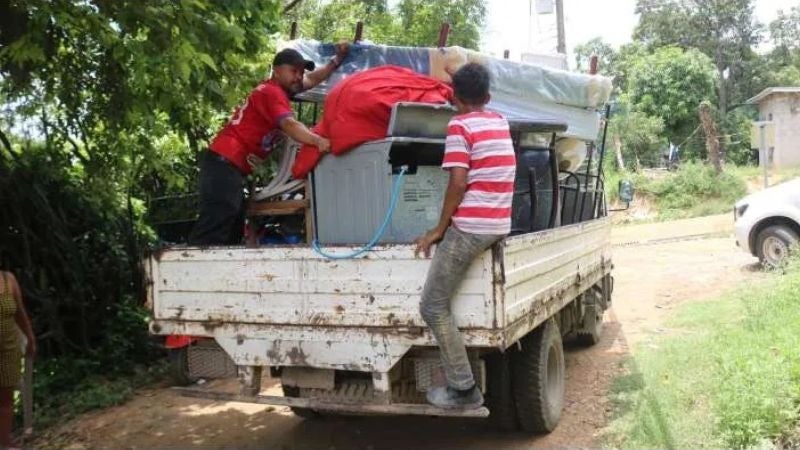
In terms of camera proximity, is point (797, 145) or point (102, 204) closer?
point (102, 204)

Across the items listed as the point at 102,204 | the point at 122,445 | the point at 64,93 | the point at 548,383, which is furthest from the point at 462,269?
the point at 102,204

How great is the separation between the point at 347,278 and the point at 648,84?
2702 centimetres

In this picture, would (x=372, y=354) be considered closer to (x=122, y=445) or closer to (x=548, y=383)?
(x=548, y=383)

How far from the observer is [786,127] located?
94.2 feet

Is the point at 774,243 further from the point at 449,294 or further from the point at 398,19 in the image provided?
the point at 449,294

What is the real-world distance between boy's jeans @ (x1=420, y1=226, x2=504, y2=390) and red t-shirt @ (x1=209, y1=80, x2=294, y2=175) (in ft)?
4.83

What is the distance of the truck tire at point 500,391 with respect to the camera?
4.24 meters

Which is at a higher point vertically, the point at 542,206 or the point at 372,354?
the point at 542,206

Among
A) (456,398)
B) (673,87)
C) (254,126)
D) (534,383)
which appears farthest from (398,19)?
(673,87)

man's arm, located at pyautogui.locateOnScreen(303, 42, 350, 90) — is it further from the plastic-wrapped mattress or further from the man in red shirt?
the man in red shirt

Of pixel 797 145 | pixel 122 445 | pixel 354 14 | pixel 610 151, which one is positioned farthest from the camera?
pixel 797 145

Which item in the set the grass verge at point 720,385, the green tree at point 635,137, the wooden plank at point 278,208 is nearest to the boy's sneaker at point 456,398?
the grass verge at point 720,385

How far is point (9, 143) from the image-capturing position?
22.6 ft

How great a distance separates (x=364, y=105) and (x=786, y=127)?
29513 mm
